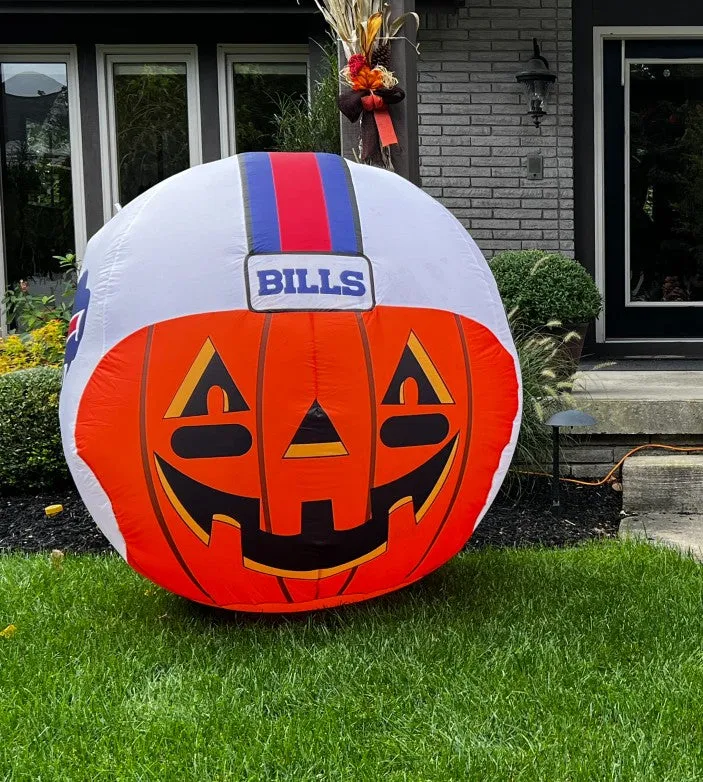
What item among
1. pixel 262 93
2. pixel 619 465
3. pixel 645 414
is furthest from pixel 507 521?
pixel 262 93

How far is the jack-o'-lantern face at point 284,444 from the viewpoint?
8.53 ft

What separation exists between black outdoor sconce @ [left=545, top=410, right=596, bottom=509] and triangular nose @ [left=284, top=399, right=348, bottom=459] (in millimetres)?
2073

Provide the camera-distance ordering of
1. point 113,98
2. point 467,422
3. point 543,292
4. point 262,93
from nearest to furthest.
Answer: point 467,422 < point 543,292 < point 113,98 < point 262,93

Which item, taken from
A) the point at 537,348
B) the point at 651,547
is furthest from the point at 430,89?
the point at 651,547

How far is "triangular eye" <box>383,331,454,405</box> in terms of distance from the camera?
106 inches

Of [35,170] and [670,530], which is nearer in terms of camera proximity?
[670,530]

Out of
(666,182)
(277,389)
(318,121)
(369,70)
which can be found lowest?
(277,389)

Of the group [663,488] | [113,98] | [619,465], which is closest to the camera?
[663,488]

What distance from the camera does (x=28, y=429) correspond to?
16.2 ft

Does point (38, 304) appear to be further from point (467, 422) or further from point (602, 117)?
point (467, 422)

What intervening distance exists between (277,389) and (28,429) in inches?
109

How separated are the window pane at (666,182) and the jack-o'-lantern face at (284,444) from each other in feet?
18.2

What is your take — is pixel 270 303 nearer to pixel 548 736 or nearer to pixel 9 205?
pixel 548 736

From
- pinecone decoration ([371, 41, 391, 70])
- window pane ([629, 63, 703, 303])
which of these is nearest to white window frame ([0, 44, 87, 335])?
pinecone decoration ([371, 41, 391, 70])
